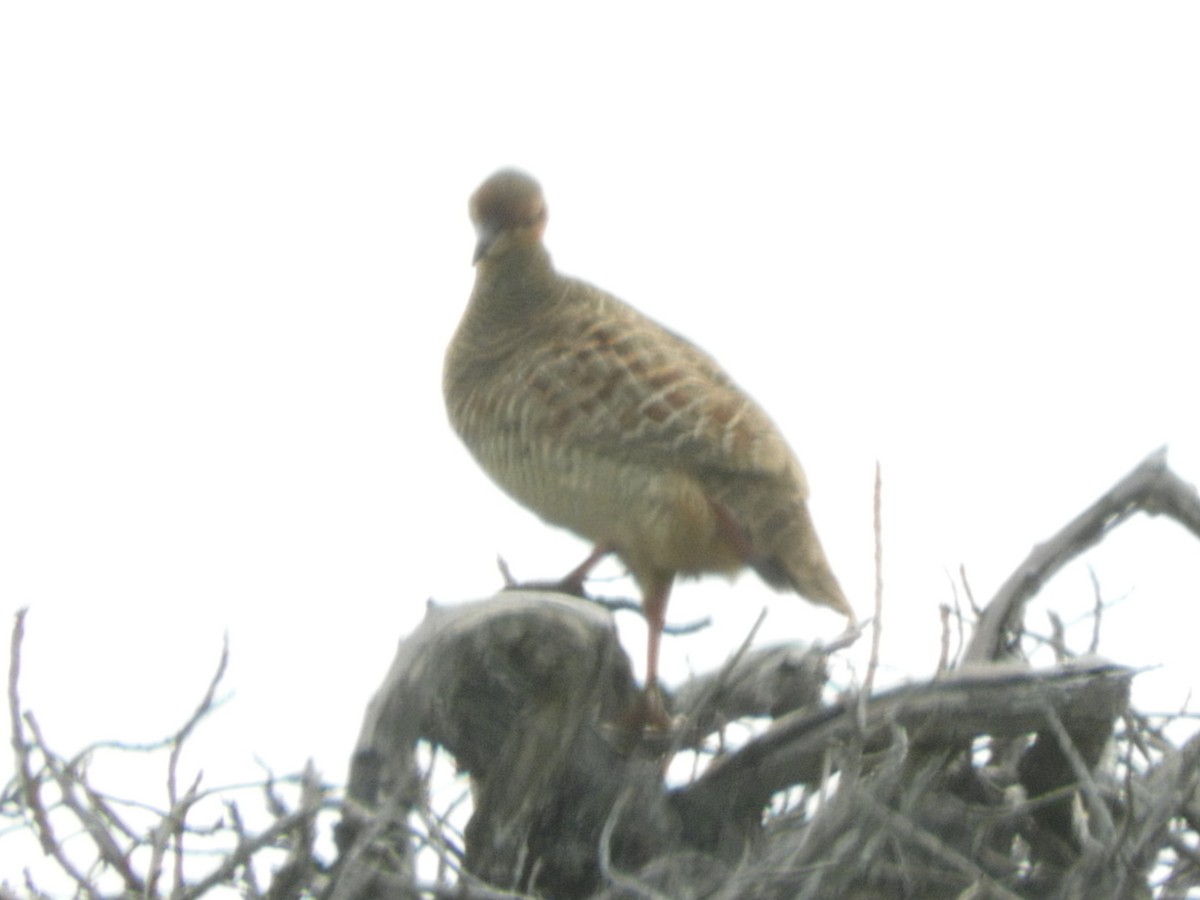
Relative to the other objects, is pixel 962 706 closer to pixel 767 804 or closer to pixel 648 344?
pixel 767 804

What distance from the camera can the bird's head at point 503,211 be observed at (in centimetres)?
531

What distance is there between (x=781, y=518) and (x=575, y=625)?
150cm

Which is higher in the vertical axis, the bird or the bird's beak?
the bird's beak

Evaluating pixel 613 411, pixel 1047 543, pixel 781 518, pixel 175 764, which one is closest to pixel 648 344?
pixel 613 411

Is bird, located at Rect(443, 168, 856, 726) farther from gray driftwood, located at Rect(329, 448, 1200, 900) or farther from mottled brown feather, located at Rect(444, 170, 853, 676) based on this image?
gray driftwood, located at Rect(329, 448, 1200, 900)

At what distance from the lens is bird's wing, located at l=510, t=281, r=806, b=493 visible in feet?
15.9

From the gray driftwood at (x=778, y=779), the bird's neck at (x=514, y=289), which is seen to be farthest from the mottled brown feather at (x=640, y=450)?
the gray driftwood at (x=778, y=779)

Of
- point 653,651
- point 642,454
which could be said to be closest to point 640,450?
point 642,454

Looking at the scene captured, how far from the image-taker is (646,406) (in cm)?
494

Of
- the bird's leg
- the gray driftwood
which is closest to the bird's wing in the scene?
the bird's leg

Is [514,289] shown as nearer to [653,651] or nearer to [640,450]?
[640,450]

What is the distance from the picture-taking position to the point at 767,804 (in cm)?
376

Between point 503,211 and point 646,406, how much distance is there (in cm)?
79

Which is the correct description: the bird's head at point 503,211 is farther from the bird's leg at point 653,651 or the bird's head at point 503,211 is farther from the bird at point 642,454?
the bird's leg at point 653,651
